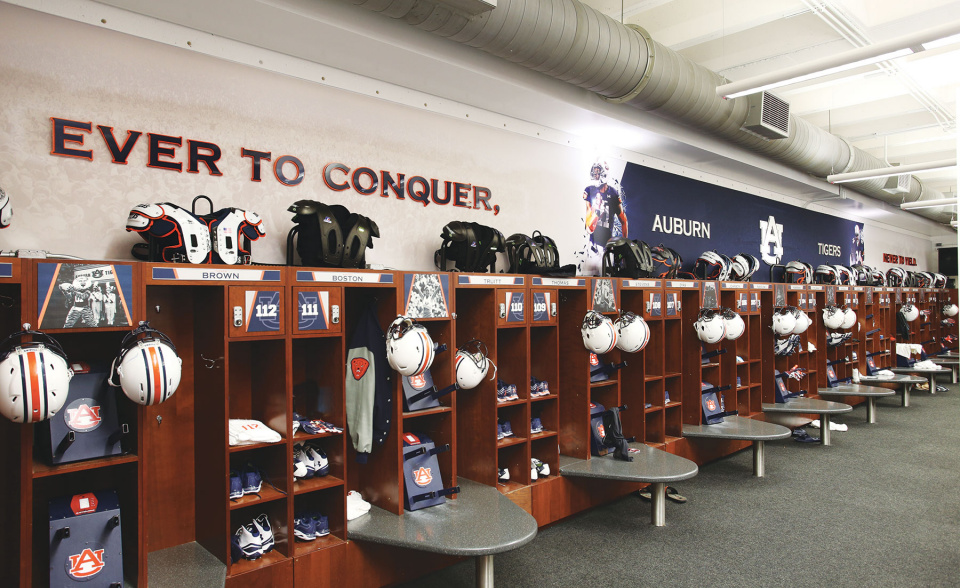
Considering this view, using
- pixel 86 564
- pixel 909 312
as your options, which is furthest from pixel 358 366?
pixel 909 312

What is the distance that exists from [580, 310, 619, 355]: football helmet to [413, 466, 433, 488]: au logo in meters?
1.57

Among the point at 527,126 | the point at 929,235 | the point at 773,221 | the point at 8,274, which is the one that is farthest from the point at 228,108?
the point at 929,235

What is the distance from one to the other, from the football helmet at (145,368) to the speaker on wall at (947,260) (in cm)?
1807

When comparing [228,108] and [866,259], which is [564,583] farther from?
[866,259]

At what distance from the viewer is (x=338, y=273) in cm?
313

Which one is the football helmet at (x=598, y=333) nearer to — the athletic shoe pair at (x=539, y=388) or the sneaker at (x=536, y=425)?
the athletic shoe pair at (x=539, y=388)

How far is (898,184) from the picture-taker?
9.08 metres

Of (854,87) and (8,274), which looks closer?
(8,274)

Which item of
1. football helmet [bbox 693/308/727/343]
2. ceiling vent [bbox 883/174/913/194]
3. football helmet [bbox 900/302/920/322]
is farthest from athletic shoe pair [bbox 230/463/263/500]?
football helmet [bbox 900/302/920/322]

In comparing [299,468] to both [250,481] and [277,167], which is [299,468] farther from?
[277,167]

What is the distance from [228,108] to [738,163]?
18.6 feet

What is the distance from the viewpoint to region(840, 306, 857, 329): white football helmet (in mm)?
8242

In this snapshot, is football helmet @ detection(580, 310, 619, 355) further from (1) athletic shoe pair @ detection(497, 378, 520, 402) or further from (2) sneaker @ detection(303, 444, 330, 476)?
(2) sneaker @ detection(303, 444, 330, 476)

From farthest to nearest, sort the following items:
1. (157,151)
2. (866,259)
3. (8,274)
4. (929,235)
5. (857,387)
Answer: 1. (929,235)
2. (866,259)
3. (857,387)
4. (157,151)
5. (8,274)
